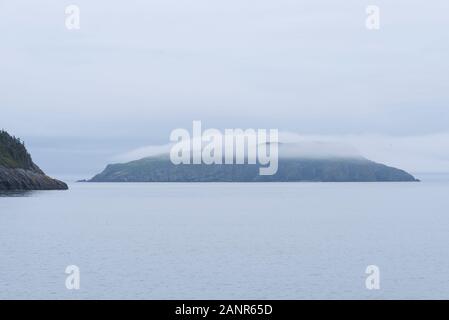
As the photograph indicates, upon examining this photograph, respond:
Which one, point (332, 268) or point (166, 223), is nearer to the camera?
point (332, 268)

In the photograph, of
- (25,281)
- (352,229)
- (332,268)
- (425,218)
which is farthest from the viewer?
(425,218)

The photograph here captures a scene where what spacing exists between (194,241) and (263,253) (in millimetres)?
17978

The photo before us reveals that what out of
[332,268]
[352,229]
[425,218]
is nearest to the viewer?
[332,268]

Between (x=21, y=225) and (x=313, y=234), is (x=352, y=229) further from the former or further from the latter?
(x=21, y=225)

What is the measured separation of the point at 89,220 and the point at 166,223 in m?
19.6

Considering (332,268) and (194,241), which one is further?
(194,241)

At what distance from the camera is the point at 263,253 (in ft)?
283

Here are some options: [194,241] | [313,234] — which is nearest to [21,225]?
[194,241]

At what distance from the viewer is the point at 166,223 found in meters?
141
